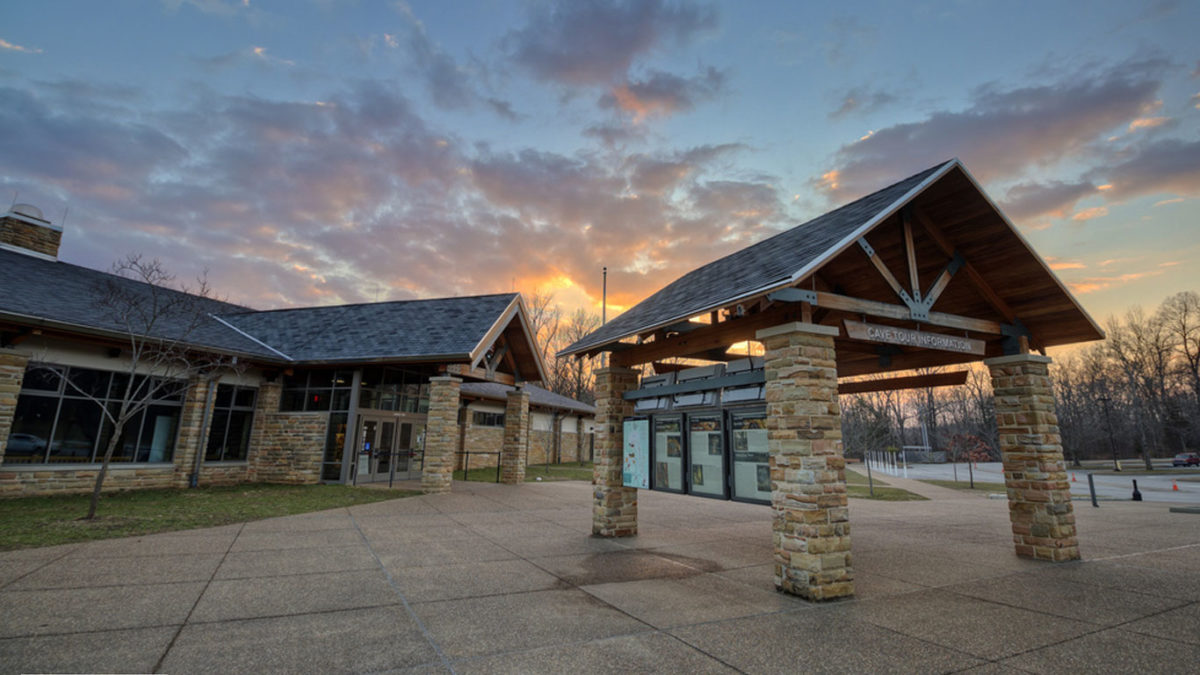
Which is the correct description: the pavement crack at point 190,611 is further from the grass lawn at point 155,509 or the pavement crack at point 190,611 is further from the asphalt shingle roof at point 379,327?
the asphalt shingle roof at point 379,327

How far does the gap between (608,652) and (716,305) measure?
12.7 ft

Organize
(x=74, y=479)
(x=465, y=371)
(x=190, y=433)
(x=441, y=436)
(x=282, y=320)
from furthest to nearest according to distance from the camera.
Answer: (x=282, y=320) < (x=465, y=371) < (x=441, y=436) < (x=190, y=433) < (x=74, y=479)

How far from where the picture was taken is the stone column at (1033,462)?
7359mm

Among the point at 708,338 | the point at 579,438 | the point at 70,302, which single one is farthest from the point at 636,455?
the point at 579,438

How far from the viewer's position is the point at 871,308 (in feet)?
22.0

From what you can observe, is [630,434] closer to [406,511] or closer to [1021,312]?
[406,511]

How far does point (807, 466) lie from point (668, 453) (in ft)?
9.18

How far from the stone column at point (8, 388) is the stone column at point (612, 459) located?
42.3 feet

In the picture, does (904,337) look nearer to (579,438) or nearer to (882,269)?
(882,269)

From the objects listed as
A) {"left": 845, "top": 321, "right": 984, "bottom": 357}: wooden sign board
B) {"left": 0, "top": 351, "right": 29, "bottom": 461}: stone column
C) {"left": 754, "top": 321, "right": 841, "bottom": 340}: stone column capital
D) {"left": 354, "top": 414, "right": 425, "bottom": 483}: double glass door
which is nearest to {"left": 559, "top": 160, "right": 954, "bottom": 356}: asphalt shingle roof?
{"left": 754, "top": 321, "right": 841, "bottom": 340}: stone column capital

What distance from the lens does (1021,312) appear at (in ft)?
26.9

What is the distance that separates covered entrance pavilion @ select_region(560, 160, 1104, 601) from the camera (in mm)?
5762

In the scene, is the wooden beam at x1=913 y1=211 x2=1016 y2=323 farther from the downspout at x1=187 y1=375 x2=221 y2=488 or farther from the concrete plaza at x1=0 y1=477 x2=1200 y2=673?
the downspout at x1=187 y1=375 x2=221 y2=488

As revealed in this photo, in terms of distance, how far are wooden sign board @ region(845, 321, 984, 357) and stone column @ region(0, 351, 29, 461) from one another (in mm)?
16728
